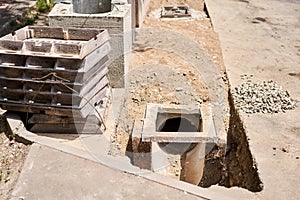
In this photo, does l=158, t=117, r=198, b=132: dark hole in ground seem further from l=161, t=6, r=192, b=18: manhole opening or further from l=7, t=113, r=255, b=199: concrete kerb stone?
l=161, t=6, r=192, b=18: manhole opening

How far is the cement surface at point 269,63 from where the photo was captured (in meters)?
4.46

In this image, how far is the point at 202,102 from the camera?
643 centimetres

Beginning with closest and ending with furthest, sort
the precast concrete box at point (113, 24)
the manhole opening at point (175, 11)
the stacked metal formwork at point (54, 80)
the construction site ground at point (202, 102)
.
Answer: the construction site ground at point (202, 102)
the stacked metal formwork at point (54, 80)
the precast concrete box at point (113, 24)
the manhole opening at point (175, 11)

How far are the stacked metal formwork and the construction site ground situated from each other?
0.36m

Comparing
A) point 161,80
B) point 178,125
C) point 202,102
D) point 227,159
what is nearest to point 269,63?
point 202,102

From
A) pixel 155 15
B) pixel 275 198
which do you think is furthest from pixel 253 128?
pixel 155 15

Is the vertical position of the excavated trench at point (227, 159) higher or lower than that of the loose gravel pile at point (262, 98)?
lower

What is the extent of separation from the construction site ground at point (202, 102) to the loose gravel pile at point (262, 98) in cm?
15

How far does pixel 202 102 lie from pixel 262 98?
96 cm

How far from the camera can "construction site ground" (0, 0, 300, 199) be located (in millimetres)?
3852

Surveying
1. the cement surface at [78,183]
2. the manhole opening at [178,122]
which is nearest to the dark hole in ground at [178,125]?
the manhole opening at [178,122]

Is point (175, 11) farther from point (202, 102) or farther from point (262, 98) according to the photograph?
point (262, 98)

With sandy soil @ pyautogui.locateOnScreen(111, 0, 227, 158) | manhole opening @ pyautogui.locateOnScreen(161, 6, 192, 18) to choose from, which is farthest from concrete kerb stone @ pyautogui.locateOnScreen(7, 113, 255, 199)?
manhole opening @ pyautogui.locateOnScreen(161, 6, 192, 18)

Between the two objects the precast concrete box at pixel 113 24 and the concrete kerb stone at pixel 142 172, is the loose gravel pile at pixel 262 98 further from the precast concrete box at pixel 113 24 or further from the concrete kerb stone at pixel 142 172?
the concrete kerb stone at pixel 142 172
